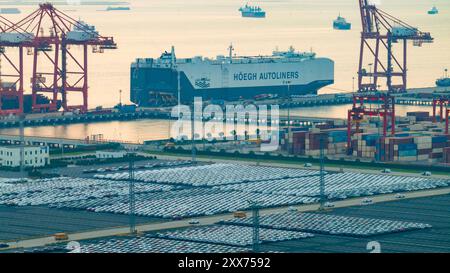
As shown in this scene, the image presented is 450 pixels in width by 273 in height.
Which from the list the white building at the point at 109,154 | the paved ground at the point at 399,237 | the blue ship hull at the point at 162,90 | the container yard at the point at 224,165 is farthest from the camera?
the blue ship hull at the point at 162,90

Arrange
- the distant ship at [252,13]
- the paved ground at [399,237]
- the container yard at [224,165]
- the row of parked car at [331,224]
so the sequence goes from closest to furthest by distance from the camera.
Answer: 1. the paved ground at [399,237]
2. the container yard at [224,165]
3. the row of parked car at [331,224]
4. the distant ship at [252,13]

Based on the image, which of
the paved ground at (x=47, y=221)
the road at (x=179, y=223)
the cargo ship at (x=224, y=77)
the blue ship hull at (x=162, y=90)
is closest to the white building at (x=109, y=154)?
the paved ground at (x=47, y=221)

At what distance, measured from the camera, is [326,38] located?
6289 inches

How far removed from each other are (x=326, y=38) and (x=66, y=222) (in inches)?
5295

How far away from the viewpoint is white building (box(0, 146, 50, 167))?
133 ft

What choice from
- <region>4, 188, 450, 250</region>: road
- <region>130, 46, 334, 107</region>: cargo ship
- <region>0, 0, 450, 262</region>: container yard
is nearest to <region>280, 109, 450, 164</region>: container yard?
<region>0, 0, 450, 262</region>: container yard

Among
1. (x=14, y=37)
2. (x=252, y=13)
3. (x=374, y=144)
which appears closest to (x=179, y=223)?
(x=374, y=144)

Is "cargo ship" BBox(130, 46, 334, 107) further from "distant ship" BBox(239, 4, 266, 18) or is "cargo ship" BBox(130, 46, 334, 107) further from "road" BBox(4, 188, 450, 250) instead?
"distant ship" BBox(239, 4, 266, 18)

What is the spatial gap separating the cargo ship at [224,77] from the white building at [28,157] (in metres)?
24.8

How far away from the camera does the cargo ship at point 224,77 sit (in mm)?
70062

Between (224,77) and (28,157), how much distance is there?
3353 centimetres

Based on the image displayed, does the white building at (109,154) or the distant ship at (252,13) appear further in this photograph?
the distant ship at (252,13)

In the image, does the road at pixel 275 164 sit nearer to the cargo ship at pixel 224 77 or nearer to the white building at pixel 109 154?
the white building at pixel 109 154
